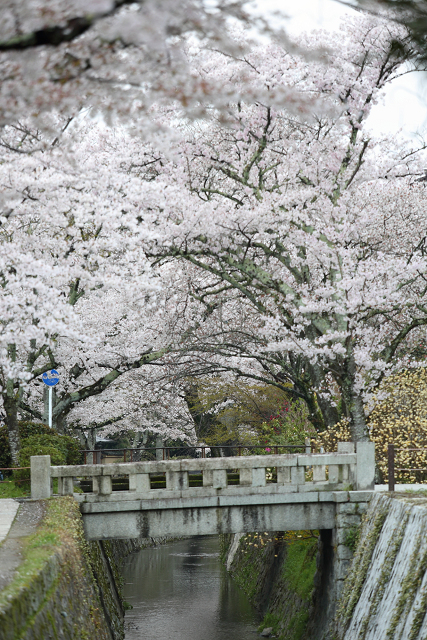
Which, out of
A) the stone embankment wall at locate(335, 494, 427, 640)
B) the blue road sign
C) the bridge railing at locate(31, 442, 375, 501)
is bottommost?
the stone embankment wall at locate(335, 494, 427, 640)

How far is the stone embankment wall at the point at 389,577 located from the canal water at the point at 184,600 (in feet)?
21.1

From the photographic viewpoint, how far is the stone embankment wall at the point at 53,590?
7926 mm

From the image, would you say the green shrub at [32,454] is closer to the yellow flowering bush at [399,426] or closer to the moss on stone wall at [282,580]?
the moss on stone wall at [282,580]

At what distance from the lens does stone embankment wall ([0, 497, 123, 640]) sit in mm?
7926

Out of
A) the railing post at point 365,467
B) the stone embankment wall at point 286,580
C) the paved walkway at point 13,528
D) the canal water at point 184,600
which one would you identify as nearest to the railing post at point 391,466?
the railing post at point 365,467

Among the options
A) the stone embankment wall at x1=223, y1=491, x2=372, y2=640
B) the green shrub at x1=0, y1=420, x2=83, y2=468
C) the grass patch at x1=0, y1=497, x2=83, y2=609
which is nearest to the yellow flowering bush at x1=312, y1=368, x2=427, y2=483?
the stone embankment wall at x1=223, y1=491, x2=372, y2=640

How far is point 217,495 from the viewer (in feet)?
58.7

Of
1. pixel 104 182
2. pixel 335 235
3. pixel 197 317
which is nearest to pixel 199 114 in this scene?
pixel 104 182

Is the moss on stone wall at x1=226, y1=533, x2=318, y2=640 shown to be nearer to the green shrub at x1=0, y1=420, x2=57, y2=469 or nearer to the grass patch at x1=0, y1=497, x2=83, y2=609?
the grass patch at x1=0, y1=497, x2=83, y2=609

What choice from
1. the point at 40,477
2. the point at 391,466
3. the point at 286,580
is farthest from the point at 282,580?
the point at 40,477

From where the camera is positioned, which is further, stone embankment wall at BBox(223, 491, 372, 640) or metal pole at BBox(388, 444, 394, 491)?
stone embankment wall at BBox(223, 491, 372, 640)

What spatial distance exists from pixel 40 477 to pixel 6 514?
2504 millimetres

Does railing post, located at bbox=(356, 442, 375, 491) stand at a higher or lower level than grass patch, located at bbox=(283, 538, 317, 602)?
higher

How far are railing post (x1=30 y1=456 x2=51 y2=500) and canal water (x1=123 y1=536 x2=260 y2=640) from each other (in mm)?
5752
